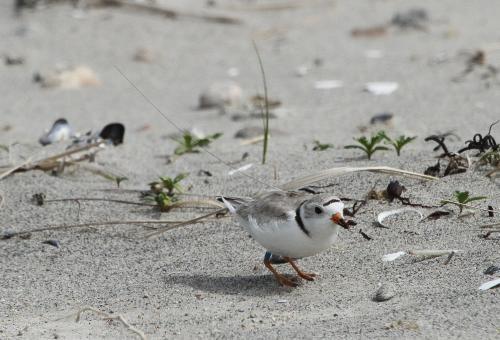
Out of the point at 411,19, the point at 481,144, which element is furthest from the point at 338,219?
the point at 411,19

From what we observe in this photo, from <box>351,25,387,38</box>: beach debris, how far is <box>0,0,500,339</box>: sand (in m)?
0.10

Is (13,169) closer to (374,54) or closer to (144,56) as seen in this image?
(144,56)

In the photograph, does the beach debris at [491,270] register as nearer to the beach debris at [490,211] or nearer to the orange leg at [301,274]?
the beach debris at [490,211]

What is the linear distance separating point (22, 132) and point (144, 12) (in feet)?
11.4

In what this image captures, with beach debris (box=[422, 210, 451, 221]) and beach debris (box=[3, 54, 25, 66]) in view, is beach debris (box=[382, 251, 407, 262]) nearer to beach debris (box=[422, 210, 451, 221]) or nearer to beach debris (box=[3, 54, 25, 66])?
beach debris (box=[422, 210, 451, 221])

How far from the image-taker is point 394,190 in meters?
4.37

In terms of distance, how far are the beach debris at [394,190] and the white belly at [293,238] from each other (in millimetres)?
784

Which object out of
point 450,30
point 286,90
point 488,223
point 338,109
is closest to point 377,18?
point 450,30

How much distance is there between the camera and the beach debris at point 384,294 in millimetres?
3471

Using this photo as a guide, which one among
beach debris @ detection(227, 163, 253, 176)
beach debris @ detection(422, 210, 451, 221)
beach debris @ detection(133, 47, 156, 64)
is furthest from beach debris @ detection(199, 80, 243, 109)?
beach debris @ detection(422, 210, 451, 221)

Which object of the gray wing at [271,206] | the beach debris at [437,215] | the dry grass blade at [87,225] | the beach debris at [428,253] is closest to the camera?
the gray wing at [271,206]

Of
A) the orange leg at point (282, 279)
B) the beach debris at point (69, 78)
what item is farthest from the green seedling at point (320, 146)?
the beach debris at point (69, 78)

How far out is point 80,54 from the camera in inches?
359

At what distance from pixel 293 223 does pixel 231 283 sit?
441 mm
